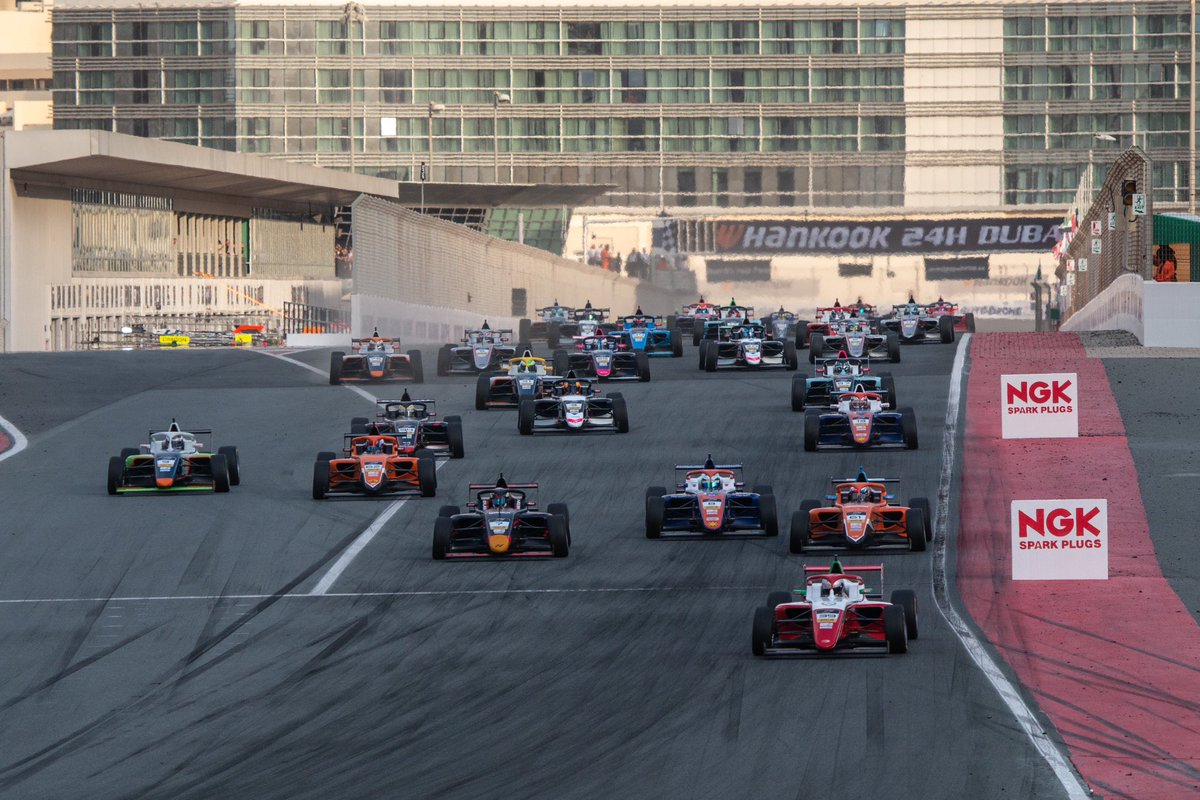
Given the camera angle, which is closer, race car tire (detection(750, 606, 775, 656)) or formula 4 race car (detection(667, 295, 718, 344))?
race car tire (detection(750, 606, 775, 656))

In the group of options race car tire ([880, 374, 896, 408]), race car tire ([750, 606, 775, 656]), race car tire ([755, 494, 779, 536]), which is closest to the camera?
race car tire ([750, 606, 775, 656])

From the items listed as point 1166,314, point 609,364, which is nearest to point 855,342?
point 609,364

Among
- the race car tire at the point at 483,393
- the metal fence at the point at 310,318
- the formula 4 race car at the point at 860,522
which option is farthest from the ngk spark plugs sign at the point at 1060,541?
the metal fence at the point at 310,318

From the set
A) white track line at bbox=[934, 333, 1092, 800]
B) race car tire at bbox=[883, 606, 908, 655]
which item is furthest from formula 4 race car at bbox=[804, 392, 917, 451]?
race car tire at bbox=[883, 606, 908, 655]

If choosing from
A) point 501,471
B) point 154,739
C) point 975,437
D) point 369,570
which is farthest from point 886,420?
point 154,739

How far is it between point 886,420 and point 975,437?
6.03 ft

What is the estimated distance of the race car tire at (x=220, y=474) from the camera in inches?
1205

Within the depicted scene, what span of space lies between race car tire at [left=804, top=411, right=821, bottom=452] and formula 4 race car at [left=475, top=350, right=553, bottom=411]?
7.44 m

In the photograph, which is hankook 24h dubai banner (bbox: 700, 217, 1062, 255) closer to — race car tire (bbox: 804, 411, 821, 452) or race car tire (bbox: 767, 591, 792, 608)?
race car tire (bbox: 804, 411, 821, 452)

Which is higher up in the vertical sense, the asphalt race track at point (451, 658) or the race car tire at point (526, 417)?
the race car tire at point (526, 417)

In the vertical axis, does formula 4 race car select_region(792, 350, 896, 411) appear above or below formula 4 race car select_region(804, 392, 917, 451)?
above

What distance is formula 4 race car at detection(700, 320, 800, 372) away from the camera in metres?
45.0

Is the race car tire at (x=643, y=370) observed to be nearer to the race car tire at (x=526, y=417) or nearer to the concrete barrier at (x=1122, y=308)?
the race car tire at (x=526, y=417)

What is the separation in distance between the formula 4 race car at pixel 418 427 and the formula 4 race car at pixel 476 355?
471 inches
